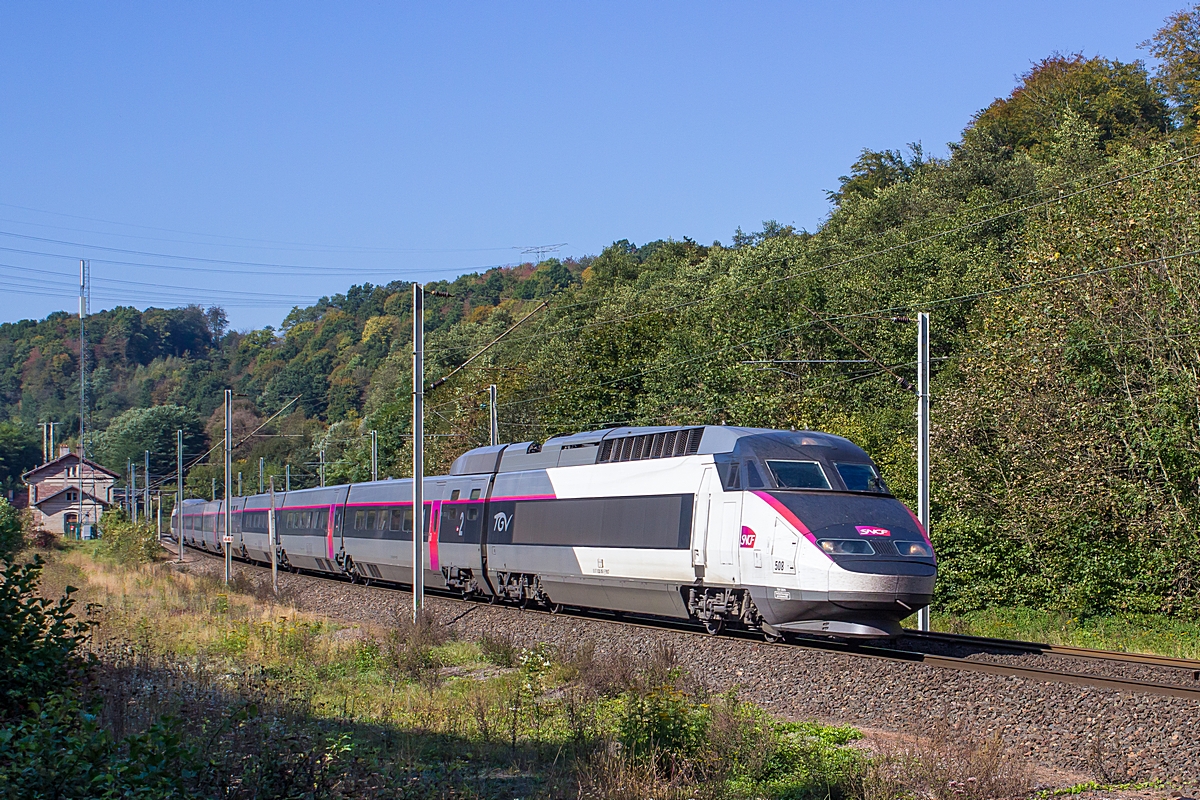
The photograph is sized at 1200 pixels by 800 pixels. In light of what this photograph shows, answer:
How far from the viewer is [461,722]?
1234 centimetres

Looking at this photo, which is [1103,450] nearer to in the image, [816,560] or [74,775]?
[816,560]

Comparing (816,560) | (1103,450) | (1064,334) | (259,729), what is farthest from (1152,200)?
(259,729)

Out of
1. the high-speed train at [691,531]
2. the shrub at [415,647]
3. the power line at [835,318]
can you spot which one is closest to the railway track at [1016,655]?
the high-speed train at [691,531]

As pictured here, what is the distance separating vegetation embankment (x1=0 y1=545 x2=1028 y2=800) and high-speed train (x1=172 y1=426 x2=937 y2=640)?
92.0 inches

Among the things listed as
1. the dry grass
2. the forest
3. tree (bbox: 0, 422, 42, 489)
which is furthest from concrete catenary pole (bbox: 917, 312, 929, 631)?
tree (bbox: 0, 422, 42, 489)

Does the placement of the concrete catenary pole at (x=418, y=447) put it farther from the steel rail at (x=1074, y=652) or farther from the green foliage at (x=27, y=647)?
the green foliage at (x=27, y=647)

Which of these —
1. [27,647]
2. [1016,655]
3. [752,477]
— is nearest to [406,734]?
[27,647]

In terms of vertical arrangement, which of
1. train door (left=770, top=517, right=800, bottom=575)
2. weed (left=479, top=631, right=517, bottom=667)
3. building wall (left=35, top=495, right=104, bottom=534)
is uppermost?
train door (left=770, top=517, right=800, bottom=575)

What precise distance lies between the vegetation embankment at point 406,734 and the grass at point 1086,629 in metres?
10.2

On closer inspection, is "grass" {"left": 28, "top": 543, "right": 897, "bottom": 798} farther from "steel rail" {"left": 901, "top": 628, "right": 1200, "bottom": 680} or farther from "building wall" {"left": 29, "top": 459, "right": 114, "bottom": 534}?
"building wall" {"left": 29, "top": 459, "right": 114, "bottom": 534}

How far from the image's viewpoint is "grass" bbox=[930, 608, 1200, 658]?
20.4 metres

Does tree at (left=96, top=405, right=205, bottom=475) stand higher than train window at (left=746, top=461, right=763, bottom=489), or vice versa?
tree at (left=96, top=405, right=205, bottom=475)

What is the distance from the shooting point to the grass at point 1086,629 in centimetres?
2038

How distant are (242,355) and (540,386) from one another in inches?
5439
